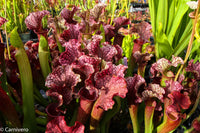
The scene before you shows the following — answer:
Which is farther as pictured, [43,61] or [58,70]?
[43,61]

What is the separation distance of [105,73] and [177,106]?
0.80ft

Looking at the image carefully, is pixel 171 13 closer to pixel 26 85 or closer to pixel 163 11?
pixel 163 11

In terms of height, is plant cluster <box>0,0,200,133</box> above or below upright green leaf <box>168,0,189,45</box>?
below

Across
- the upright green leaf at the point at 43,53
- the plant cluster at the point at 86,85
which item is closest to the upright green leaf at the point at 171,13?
the plant cluster at the point at 86,85

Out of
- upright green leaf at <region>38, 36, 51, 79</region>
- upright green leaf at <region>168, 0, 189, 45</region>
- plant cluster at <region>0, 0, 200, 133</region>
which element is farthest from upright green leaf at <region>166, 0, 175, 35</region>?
upright green leaf at <region>38, 36, 51, 79</region>

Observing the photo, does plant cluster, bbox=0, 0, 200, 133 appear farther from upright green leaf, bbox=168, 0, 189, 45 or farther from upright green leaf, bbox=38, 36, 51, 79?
upright green leaf, bbox=168, 0, 189, 45

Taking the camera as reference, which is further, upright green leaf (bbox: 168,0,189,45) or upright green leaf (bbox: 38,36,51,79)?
upright green leaf (bbox: 168,0,189,45)

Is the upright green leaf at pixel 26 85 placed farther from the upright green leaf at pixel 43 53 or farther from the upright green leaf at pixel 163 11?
the upright green leaf at pixel 163 11

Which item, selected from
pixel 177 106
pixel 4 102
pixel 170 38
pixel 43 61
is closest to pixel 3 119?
pixel 4 102

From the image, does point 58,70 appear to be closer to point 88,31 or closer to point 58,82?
point 58,82

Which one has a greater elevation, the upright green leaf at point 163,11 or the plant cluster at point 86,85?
the upright green leaf at point 163,11

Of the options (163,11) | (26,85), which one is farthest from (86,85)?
(163,11)

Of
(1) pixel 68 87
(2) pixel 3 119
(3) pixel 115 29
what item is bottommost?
(2) pixel 3 119

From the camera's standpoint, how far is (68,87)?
45 centimetres
